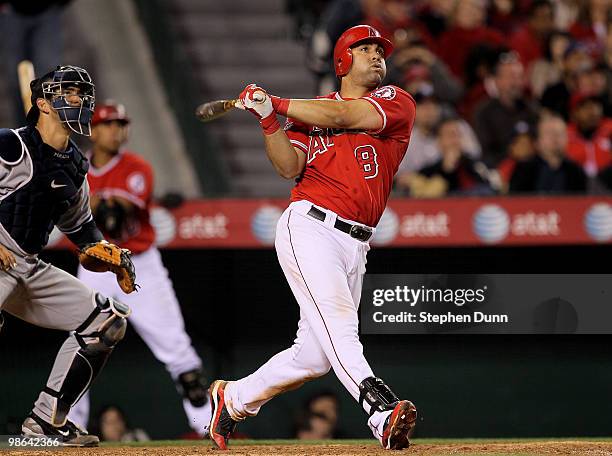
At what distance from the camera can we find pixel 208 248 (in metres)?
7.84

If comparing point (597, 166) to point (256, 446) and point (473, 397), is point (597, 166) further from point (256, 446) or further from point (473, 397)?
point (256, 446)

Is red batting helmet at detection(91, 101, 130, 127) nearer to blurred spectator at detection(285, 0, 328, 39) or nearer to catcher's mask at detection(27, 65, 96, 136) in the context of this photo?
catcher's mask at detection(27, 65, 96, 136)

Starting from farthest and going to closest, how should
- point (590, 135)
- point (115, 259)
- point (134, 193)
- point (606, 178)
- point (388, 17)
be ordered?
point (388, 17) < point (590, 135) < point (606, 178) < point (134, 193) < point (115, 259)

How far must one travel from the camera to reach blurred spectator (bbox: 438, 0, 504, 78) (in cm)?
1016

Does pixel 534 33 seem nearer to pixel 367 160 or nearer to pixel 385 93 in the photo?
pixel 385 93

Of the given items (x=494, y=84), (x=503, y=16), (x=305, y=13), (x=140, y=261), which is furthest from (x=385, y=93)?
(x=503, y=16)

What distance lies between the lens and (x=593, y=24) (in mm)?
10930

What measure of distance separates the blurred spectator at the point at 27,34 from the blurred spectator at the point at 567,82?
3681 millimetres

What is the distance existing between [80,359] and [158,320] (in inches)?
69.0

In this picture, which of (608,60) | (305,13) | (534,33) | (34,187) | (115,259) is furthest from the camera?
(534,33)

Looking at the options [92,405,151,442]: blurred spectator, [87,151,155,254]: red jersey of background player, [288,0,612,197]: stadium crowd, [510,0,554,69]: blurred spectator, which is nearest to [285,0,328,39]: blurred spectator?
[288,0,612,197]: stadium crowd

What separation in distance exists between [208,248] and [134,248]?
0.47 meters

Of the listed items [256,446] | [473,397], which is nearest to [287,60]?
[473,397]
